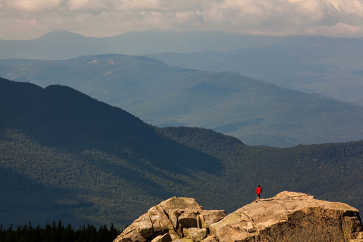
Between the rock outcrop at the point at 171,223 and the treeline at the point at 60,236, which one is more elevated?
the rock outcrop at the point at 171,223

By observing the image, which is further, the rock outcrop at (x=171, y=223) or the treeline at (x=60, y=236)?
the treeline at (x=60, y=236)

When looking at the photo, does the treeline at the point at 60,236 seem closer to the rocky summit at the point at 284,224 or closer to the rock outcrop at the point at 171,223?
the rock outcrop at the point at 171,223

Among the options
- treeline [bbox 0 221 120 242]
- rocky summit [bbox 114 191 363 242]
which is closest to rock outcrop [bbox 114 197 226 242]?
rocky summit [bbox 114 191 363 242]

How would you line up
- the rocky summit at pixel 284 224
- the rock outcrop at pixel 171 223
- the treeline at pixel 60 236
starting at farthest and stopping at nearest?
the treeline at pixel 60 236 → the rock outcrop at pixel 171 223 → the rocky summit at pixel 284 224

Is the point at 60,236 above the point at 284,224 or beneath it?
beneath

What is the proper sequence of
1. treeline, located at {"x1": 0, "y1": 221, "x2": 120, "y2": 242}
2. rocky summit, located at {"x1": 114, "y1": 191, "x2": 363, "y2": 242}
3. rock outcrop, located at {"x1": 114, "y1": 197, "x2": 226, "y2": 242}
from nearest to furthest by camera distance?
1. rocky summit, located at {"x1": 114, "y1": 191, "x2": 363, "y2": 242}
2. rock outcrop, located at {"x1": 114, "y1": 197, "x2": 226, "y2": 242}
3. treeline, located at {"x1": 0, "y1": 221, "x2": 120, "y2": 242}

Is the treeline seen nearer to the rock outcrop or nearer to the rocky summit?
the rock outcrop

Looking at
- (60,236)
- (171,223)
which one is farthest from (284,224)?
(60,236)

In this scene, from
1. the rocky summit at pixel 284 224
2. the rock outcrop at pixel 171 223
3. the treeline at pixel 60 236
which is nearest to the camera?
the rocky summit at pixel 284 224

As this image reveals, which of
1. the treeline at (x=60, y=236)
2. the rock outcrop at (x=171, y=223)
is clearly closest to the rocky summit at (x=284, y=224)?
the rock outcrop at (x=171, y=223)

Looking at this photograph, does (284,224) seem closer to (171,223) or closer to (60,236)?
(171,223)

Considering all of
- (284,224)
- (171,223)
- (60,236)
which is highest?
(284,224)

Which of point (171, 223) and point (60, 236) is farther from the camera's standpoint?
point (60, 236)

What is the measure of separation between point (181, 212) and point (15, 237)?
33918 mm
